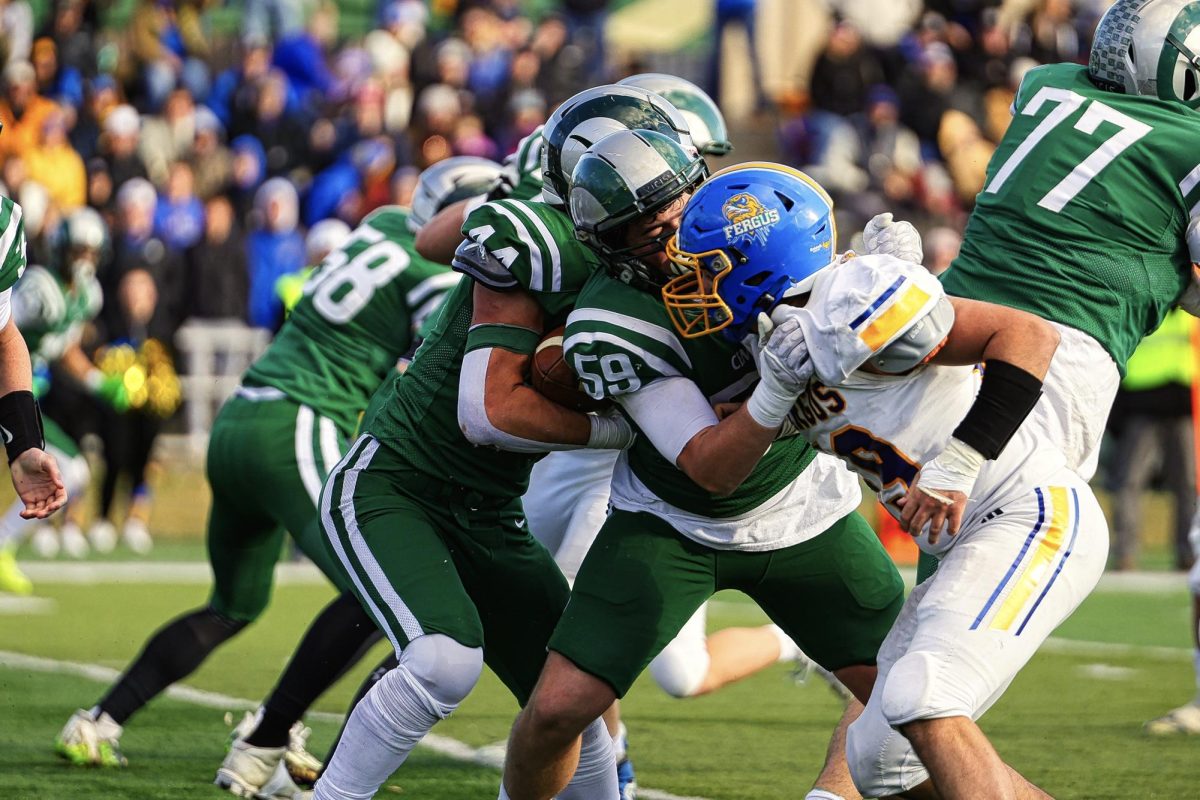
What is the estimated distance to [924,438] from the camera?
3.50m

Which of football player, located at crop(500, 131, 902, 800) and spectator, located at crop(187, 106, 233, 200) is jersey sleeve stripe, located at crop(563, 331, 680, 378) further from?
spectator, located at crop(187, 106, 233, 200)

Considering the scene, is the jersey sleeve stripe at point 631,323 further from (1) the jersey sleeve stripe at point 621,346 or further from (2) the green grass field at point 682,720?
(2) the green grass field at point 682,720

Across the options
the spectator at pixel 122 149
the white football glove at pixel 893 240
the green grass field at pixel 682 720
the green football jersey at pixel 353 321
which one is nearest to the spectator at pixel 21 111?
the spectator at pixel 122 149

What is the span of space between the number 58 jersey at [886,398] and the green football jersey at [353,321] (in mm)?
2129

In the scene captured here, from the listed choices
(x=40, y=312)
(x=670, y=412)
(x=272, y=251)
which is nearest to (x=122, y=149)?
(x=272, y=251)

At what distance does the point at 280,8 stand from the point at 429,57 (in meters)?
1.62

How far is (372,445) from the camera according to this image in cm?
416

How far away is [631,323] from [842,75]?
1216cm

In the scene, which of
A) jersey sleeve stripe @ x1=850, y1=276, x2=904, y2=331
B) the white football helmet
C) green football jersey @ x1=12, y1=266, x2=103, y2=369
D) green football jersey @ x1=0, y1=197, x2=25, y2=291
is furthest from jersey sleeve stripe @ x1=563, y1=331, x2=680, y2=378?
green football jersey @ x1=12, y1=266, x2=103, y2=369

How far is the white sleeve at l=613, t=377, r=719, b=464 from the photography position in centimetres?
360

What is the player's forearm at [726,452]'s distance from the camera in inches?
137

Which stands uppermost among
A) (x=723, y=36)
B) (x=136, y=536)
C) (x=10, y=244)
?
(x=10, y=244)

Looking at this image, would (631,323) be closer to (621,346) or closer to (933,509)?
(621,346)

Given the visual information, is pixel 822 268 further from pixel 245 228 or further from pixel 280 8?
pixel 280 8
